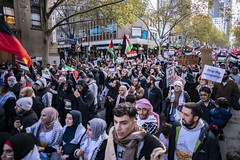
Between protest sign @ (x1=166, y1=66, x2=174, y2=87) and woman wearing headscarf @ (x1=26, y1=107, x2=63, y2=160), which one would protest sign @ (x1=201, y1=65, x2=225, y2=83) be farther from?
woman wearing headscarf @ (x1=26, y1=107, x2=63, y2=160)

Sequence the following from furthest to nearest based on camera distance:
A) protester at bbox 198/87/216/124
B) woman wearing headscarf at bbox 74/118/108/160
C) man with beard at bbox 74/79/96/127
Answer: man with beard at bbox 74/79/96/127 → protester at bbox 198/87/216/124 → woman wearing headscarf at bbox 74/118/108/160

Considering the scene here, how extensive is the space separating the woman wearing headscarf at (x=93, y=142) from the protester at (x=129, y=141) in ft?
1.97

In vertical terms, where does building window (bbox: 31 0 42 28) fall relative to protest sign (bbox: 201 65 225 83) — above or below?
above

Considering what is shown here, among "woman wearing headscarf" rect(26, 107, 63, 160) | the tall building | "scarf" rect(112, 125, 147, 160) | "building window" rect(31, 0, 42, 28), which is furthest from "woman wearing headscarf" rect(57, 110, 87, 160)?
"building window" rect(31, 0, 42, 28)

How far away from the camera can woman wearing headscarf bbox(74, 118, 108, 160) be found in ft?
8.07

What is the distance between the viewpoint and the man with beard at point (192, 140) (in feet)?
7.69

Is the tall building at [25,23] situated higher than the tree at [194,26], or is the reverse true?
the tree at [194,26]

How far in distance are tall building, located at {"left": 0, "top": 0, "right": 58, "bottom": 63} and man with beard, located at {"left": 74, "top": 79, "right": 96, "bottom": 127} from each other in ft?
49.4

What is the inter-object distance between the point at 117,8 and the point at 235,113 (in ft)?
32.1

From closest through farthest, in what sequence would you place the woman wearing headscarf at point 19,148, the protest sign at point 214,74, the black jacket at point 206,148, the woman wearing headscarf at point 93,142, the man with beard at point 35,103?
the woman wearing headscarf at point 19,148, the black jacket at point 206,148, the woman wearing headscarf at point 93,142, the man with beard at point 35,103, the protest sign at point 214,74

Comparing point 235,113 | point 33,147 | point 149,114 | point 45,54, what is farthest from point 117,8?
point 33,147

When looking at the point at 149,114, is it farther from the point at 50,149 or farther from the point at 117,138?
the point at 50,149

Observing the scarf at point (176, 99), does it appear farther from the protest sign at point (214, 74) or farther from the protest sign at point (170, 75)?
the protest sign at point (214, 74)

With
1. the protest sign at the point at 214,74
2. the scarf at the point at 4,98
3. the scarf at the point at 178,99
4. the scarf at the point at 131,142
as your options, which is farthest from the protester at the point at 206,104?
the scarf at the point at 4,98
